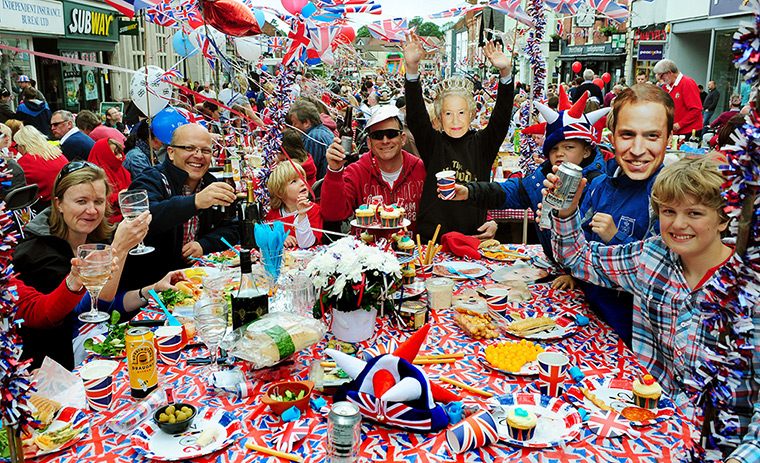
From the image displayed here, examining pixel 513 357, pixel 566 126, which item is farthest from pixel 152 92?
pixel 513 357

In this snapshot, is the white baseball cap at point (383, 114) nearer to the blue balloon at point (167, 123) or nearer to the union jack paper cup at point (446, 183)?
the union jack paper cup at point (446, 183)

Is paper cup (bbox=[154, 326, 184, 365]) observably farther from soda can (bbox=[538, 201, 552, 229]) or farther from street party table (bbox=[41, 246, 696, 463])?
soda can (bbox=[538, 201, 552, 229])

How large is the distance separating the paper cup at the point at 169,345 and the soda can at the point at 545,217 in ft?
5.15

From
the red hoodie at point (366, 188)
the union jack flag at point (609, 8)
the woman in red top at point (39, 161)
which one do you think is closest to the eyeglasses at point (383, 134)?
the red hoodie at point (366, 188)

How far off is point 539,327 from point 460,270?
834 millimetres

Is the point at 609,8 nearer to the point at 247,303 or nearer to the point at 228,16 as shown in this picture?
the point at 228,16

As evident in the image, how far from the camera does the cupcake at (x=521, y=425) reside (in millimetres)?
1648

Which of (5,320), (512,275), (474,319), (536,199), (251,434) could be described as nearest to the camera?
(5,320)

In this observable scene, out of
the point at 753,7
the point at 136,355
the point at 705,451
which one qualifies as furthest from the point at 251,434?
the point at 753,7

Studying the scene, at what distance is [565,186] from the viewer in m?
2.32

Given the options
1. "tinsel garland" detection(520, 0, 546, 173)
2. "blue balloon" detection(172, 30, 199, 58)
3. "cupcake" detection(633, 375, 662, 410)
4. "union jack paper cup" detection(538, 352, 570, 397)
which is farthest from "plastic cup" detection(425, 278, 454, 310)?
"blue balloon" detection(172, 30, 199, 58)

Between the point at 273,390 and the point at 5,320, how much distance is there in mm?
827

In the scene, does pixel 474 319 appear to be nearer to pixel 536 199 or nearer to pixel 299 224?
pixel 536 199

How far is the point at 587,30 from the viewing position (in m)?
28.6
